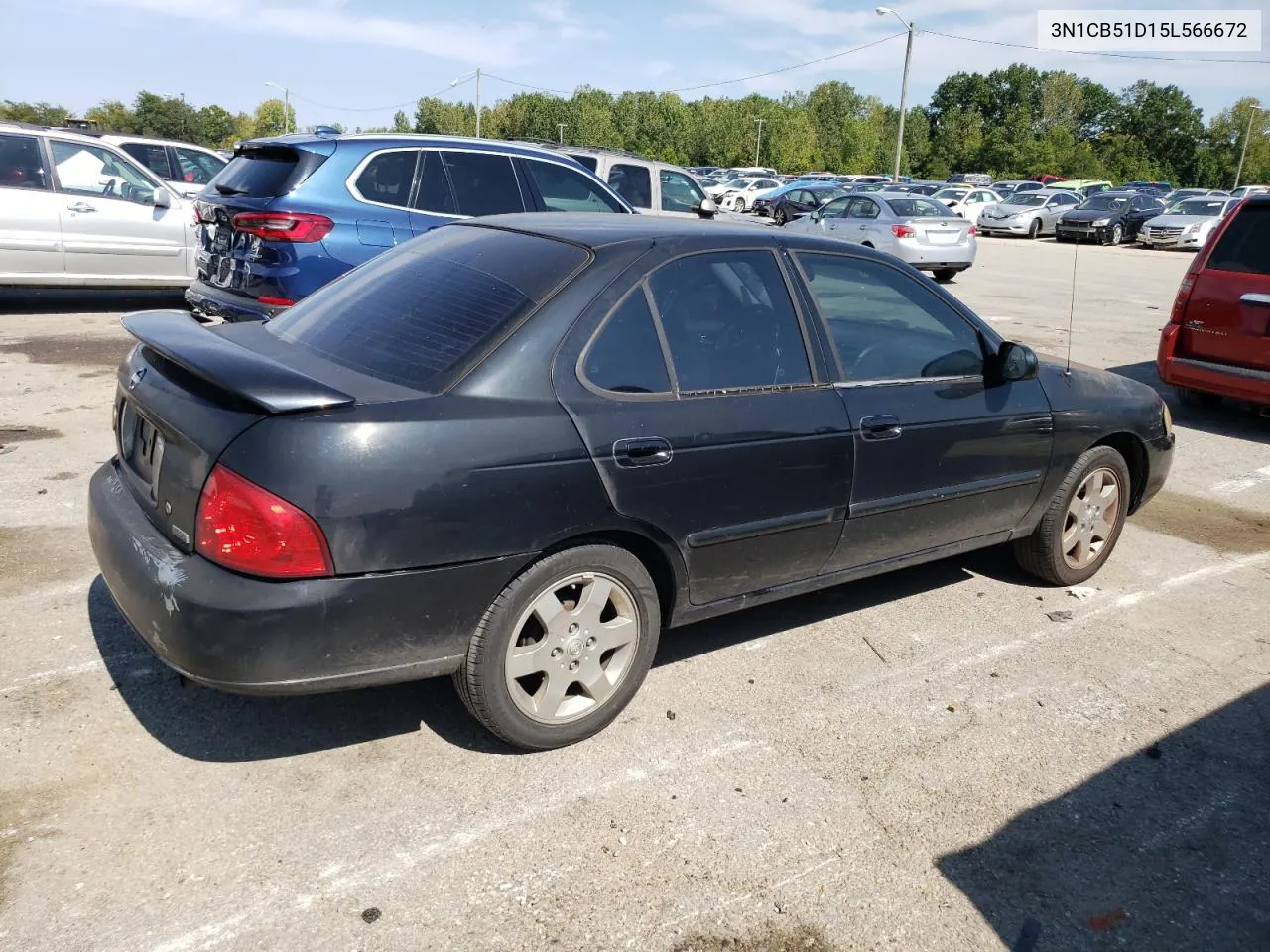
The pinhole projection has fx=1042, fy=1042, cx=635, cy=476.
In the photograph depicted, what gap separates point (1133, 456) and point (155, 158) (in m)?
13.6

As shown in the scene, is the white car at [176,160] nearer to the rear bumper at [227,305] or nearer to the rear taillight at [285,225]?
the rear bumper at [227,305]

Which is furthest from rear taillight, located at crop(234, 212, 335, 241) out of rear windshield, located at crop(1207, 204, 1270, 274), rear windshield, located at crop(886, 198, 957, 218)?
rear windshield, located at crop(886, 198, 957, 218)

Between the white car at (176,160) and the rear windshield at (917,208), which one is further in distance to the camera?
the rear windshield at (917,208)

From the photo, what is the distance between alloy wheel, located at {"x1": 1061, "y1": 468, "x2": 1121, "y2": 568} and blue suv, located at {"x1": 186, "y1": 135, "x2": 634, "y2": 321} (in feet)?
13.0

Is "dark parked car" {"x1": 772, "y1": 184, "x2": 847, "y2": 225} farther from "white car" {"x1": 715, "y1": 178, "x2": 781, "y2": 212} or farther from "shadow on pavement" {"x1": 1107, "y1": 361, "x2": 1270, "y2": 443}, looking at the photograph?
"shadow on pavement" {"x1": 1107, "y1": 361, "x2": 1270, "y2": 443}

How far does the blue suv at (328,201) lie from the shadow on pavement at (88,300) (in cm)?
416

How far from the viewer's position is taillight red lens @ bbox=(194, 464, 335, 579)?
107 inches

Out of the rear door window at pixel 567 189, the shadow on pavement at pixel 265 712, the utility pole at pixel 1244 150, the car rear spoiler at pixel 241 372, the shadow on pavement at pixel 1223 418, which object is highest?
the utility pole at pixel 1244 150

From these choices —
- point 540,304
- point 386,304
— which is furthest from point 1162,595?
point 386,304

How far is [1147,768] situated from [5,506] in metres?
5.14

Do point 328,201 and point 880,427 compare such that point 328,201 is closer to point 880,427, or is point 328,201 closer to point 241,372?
point 241,372

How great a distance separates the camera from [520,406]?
3068 millimetres

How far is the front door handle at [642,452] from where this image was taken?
3.21 meters

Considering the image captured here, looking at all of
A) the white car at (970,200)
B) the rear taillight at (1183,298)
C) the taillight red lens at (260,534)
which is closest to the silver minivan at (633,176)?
the rear taillight at (1183,298)
